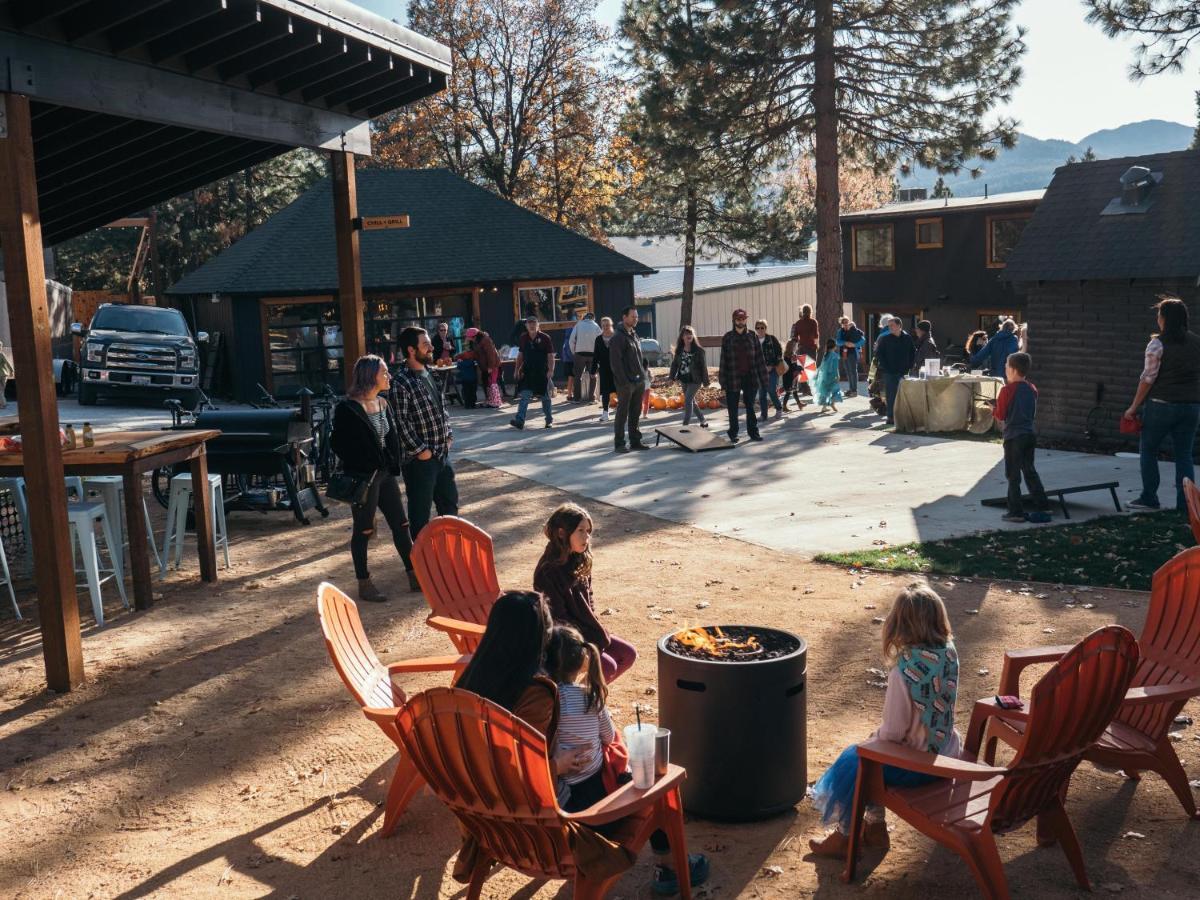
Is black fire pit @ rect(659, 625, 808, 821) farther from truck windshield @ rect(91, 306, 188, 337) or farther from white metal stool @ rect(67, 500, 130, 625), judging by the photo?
truck windshield @ rect(91, 306, 188, 337)

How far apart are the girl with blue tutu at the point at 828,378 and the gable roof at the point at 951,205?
14071mm

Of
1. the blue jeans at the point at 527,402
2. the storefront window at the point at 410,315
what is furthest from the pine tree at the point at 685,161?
the blue jeans at the point at 527,402

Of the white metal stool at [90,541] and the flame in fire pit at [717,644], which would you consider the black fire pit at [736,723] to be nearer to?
the flame in fire pit at [717,644]

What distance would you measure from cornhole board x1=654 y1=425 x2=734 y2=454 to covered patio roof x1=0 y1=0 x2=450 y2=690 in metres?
6.36

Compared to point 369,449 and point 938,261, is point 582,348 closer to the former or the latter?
point 369,449

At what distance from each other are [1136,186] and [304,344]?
1819 centimetres

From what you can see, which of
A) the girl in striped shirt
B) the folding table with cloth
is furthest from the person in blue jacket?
the girl in striped shirt

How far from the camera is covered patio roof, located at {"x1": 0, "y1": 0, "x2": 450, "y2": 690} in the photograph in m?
7.12

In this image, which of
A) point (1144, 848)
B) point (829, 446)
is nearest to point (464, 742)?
point (1144, 848)

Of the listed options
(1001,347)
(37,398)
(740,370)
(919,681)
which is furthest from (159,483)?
(1001,347)

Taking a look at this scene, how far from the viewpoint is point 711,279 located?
168 ft

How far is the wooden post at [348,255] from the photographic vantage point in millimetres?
11266

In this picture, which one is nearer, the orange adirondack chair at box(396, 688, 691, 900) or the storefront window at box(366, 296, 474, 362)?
the orange adirondack chair at box(396, 688, 691, 900)

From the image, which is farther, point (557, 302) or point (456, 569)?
point (557, 302)
